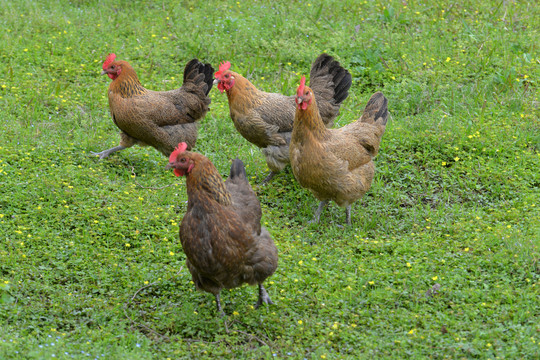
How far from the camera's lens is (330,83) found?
8680mm

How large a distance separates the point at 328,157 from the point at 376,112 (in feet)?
4.03

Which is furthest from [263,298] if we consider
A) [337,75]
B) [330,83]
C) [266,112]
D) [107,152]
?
[337,75]

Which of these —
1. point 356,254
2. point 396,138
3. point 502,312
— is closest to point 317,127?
point 356,254

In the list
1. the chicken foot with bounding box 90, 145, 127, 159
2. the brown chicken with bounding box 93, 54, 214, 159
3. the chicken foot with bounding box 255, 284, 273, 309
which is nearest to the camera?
the chicken foot with bounding box 255, 284, 273, 309

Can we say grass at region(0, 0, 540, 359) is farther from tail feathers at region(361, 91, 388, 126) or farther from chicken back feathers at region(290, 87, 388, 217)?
tail feathers at region(361, 91, 388, 126)

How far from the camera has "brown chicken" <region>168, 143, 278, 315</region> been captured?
17.5 ft

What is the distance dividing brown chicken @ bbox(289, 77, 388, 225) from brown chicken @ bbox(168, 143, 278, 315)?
172cm

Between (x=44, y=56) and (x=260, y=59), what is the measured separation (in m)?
3.72

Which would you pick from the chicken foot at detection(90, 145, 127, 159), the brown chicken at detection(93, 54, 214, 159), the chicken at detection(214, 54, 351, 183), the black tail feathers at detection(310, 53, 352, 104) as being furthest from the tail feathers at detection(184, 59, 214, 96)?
the black tail feathers at detection(310, 53, 352, 104)

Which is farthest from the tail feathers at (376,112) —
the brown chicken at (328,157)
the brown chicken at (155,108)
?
the brown chicken at (155,108)

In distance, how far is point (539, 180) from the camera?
26.3 ft

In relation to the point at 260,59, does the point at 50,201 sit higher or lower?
lower

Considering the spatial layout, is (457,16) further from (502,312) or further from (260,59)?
(502,312)

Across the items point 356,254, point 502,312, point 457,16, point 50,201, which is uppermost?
point 457,16
